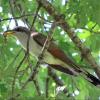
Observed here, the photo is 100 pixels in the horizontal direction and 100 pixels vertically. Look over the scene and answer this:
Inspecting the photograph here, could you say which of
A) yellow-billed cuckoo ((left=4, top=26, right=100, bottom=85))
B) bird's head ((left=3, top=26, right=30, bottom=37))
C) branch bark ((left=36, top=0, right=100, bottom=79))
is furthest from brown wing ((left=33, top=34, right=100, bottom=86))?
bird's head ((left=3, top=26, right=30, bottom=37))

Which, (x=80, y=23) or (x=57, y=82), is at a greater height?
(x=80, y=23)

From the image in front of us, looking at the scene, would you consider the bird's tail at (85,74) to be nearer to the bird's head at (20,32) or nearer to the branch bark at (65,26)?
the branch bark at (65,26)

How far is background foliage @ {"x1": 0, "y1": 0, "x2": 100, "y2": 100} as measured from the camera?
393 centimetres

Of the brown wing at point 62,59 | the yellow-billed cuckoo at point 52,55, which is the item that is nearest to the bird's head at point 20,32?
the yellow-billed cuckoo at point 52,55

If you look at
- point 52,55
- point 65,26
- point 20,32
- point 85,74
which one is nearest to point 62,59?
point 52,55

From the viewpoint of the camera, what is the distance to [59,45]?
5.12 m

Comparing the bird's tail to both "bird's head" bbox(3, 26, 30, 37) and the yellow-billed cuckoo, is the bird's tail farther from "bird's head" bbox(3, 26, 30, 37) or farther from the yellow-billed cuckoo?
"bird's head" bbox(3, 26, 30, 37)

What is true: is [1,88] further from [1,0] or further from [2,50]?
[1,0]

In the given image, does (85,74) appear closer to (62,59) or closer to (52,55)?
(62,59)

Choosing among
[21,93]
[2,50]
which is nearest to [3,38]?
[2,50]

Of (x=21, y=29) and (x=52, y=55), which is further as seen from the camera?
(x=21, y=29)

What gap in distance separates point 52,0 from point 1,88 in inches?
53.9

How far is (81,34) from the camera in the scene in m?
5.30

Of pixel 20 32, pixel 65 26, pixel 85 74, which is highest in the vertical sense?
pixel 65 26
